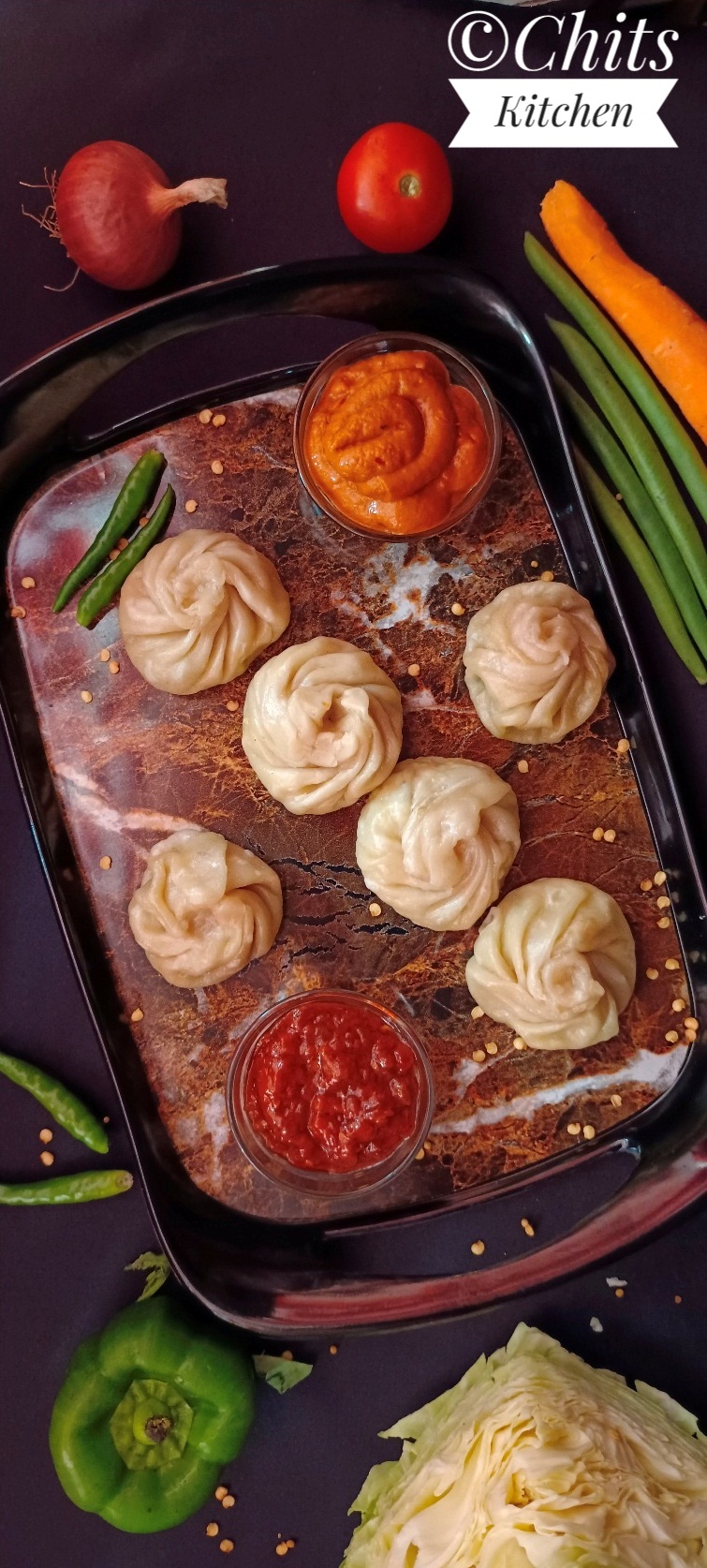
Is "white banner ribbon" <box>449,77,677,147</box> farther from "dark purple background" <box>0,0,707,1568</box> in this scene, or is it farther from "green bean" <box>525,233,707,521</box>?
"green bean" <box>525,233,707,521</box>

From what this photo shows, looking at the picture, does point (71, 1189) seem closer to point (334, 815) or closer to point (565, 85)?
point (334, 815)

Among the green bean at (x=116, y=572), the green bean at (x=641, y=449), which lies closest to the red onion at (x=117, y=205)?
the green bean at (x=116, y=572)

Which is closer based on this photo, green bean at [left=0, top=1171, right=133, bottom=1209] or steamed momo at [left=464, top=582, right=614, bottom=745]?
steamed momo at [left=464, top=582, right=614, bottom=745]

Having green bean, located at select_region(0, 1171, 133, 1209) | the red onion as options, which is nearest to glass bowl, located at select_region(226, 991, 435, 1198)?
green bean, located at select_region(0, 1171, 133, 1209)

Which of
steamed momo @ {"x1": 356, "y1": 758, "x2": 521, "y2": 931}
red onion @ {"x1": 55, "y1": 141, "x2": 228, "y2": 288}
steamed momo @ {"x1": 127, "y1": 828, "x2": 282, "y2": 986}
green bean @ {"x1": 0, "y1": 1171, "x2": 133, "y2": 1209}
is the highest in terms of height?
red onion @ {"x1": 55, "y1": 141, "x2": 228, "y2": 288}

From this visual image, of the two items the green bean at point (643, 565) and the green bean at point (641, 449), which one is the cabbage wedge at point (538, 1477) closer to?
the green bean at point (643, 565)

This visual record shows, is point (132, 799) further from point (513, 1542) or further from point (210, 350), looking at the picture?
point (513, 1542)
